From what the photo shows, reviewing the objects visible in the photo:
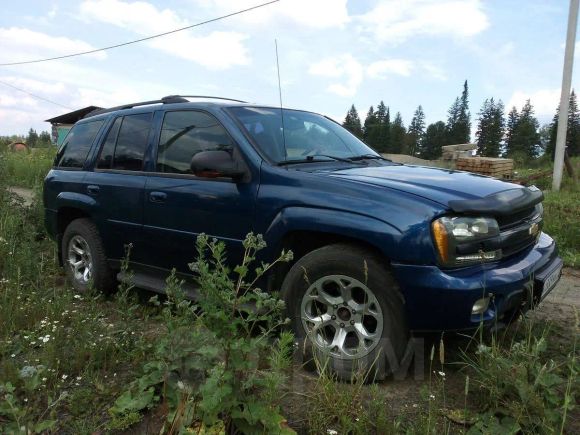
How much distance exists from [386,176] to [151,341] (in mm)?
1963

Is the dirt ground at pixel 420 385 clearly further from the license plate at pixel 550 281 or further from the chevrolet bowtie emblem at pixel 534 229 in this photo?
the chevrolet bowtie emblem at pixel 534 229

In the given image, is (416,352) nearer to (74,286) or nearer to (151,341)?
(151,341)

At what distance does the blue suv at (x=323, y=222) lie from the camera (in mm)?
2660

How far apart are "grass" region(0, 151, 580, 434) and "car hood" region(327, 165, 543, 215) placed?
732mm

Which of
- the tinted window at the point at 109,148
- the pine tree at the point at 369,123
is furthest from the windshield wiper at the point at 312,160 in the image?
the pine tree at the point at 369,123

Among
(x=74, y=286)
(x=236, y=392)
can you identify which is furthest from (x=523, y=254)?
(x=74, y=286)

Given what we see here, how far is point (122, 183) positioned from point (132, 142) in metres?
0.39

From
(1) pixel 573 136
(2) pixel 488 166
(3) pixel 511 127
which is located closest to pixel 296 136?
(2) pixel 488 166

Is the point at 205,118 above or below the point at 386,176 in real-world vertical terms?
above

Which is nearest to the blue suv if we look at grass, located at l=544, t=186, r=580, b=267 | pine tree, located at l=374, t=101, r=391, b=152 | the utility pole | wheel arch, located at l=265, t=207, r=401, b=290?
wheel arch, located at l=265, t=207, r=401, b=290

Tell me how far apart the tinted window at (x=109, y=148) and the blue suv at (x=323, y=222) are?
0.01m

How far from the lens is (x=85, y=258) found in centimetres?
480

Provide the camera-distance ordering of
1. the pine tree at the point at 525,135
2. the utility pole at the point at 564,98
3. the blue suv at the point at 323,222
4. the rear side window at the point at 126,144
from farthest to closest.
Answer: the pine tree at the point at 525,135 → the utility pole at the point at 564,98 → the rear side window at the point at 126,144 → the blue suv at the point at 323,222

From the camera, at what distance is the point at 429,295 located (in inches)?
102
